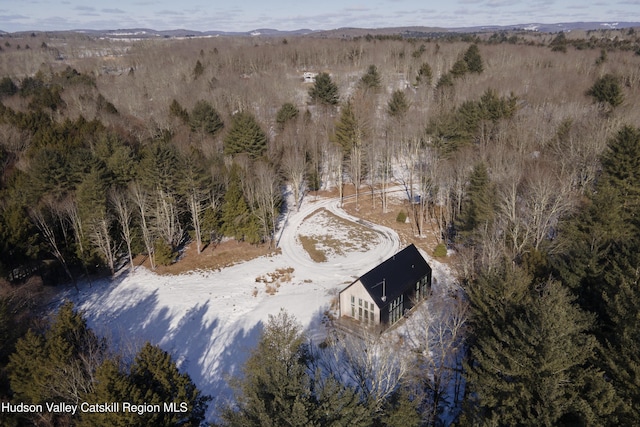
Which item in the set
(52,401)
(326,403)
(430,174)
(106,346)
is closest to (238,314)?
(106,346)

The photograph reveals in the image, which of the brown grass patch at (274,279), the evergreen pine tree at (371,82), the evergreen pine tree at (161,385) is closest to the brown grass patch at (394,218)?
the brown grass patch at (274,279)

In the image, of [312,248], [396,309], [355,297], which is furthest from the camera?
[312,248]

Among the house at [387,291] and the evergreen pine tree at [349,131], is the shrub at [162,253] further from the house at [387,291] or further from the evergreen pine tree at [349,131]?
the evergreen pine tree at [349,131]

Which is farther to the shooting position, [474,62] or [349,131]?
[474,62]

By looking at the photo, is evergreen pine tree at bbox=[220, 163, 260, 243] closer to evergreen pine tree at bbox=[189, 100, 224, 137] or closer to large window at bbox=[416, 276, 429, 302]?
large window at bbox=[416, 276, 429, 302]

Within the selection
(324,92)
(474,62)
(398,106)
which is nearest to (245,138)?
(324,92)

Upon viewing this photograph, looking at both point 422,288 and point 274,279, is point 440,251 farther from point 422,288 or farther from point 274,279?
point 274,279

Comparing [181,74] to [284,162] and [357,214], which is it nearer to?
[284,162]
